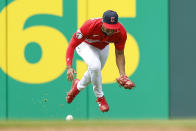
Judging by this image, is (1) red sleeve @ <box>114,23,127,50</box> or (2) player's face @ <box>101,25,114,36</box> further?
(1) red sleeve @ <box>114,23,127,50</box>

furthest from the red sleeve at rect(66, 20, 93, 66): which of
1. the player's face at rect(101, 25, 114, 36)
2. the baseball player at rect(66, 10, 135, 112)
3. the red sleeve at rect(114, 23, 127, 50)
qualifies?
the red sleeve at rect(114, 23, 127, 50)

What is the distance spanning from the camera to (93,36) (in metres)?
5.21

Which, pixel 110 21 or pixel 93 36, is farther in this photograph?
pixel 93 36

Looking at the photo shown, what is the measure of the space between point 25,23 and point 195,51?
9.63 ft

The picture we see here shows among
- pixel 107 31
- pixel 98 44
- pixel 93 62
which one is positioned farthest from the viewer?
pixel 98 44

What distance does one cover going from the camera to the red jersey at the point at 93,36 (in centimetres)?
511

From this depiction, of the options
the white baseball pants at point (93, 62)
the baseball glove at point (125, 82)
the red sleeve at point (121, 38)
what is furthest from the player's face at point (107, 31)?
the baseball glove at point (125, 82)

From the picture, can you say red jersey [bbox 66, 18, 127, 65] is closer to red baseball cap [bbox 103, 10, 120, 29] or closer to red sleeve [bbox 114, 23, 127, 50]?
red sleeve [bbox 114, 23, 127, 50]

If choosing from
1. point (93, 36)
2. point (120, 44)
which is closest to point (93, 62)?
point (93, 36)

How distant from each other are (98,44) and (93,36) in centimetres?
24

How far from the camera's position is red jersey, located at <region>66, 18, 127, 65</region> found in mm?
5105

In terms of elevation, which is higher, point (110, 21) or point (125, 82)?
point (110, 21)

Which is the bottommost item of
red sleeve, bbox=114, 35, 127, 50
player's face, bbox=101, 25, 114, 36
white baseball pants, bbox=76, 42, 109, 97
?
white baseball pants, bbox=76, 42, 109, 97

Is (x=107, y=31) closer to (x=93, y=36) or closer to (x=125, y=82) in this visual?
Result: (x=93, y=36)
